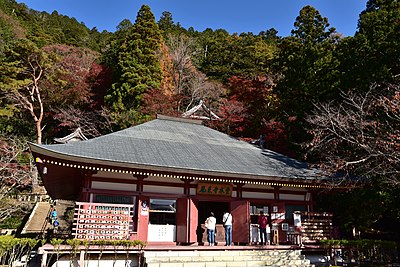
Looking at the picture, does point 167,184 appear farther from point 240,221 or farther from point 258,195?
point 258,195

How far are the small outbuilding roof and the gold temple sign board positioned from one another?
84cm

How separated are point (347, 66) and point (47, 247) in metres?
16.9

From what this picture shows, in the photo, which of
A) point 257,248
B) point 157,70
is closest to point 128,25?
point 157,70

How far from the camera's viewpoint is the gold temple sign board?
40.5ft

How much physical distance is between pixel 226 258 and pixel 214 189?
287 centimetres

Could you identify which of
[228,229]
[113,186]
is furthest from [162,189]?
[228,229]

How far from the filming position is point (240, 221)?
12508mm

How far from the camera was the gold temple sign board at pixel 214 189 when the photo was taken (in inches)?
487

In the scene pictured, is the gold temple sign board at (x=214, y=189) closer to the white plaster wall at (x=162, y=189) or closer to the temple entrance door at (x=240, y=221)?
the temple entrance door at (x=240, y=221)

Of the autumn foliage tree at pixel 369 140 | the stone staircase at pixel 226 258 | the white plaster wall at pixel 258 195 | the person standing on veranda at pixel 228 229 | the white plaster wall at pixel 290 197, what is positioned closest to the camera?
the stone staircase at pixel 226 258

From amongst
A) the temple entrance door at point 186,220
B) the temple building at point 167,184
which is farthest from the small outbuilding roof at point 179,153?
the temple entrance door at point 186,220

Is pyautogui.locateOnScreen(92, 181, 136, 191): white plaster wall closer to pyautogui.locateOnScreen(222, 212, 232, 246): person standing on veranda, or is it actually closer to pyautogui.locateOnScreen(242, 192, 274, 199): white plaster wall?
pyautogui.locateOnScreen(222, 212, 232, 246): person standing on veranda

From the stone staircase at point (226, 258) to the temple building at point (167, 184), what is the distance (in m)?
1.24

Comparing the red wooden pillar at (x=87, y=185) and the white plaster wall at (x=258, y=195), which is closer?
the red wooden pillar at (x=87, y=185)
